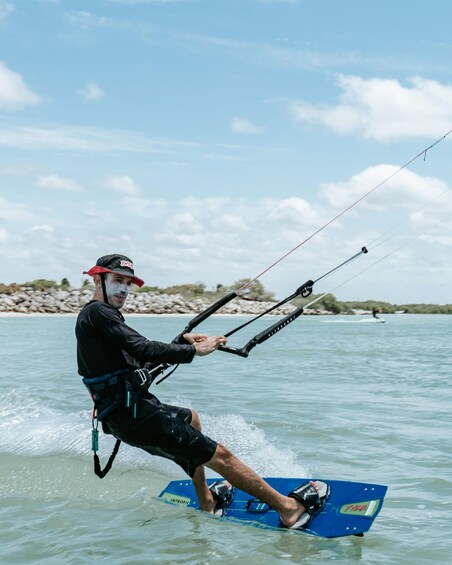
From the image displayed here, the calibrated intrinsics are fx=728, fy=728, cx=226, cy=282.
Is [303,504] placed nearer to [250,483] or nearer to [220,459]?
[250,483]

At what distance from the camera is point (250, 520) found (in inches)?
221

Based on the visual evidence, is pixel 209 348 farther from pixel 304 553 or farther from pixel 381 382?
pixel 381 382

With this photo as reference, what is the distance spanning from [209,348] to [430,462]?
12.6ft

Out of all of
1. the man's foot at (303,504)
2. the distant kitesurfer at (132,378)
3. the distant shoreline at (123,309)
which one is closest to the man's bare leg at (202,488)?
the distant kitesurfer at (132,378)

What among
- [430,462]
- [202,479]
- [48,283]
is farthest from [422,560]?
[48,283]

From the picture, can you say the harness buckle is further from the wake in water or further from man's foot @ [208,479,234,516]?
the wake in water

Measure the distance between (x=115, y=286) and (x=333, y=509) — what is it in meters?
2.32

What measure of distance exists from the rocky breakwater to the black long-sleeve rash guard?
58631mm

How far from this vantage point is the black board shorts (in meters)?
4.99

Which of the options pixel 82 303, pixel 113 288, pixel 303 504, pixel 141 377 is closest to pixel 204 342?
pixel 141 377

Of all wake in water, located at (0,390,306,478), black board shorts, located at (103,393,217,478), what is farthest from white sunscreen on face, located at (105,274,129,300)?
wake in water, located at (0,390,306,478)

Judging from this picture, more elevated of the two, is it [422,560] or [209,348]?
[209,348]

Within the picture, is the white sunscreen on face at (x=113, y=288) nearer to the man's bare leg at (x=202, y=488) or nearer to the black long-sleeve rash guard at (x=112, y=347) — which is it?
the black long-sleeve rash guard at (x=112, y=347)

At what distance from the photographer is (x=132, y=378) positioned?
494cm
